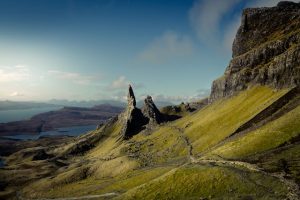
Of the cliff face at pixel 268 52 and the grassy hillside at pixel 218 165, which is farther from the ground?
the cliff face at pixel 268 52

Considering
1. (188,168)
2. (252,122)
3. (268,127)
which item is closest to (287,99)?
(252,122)

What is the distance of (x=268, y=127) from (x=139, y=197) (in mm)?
44518

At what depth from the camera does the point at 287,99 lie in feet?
369

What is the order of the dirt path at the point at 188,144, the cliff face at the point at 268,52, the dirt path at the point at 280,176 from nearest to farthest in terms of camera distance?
the dirt path at the point at 280,176 → the dirt path at the point at 188,144 → the cliff face at the point at 268,52

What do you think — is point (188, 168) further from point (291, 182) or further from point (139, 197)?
point (291, 182)

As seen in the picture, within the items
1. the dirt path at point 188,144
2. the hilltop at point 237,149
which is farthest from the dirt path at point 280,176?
the dirt path at point 188,144

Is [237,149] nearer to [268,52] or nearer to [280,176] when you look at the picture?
[280,176]

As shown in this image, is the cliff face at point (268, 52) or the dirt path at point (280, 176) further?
the cliff face at point (268, 52)

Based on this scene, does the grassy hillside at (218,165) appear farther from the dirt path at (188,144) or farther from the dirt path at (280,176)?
the dirt path at (280,176)

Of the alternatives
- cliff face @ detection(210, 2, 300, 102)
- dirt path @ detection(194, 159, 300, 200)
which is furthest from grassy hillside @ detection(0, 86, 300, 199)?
cliff face @ detection(210, 2, 300, 102)

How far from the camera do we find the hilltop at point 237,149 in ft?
230

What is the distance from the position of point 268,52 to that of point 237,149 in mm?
90692

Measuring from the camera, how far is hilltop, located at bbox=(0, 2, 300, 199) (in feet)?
230

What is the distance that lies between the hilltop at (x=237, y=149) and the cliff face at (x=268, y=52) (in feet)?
1.59
